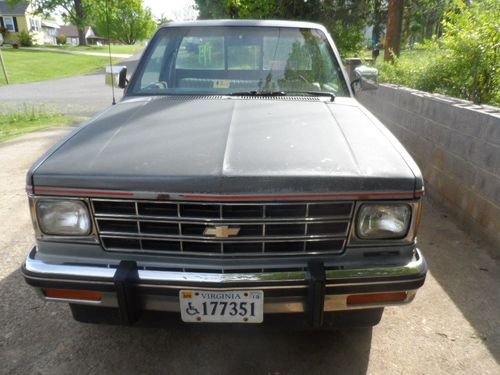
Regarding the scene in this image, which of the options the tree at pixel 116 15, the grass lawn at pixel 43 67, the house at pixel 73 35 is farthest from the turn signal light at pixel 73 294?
the house at pixel 73 35

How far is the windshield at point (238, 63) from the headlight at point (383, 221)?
142 cm

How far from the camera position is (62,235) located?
2.02 meters

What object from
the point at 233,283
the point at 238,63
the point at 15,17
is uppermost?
the point at 15,17

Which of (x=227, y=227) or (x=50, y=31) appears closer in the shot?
(x=227, y=227)

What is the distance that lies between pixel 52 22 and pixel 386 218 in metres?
97.9

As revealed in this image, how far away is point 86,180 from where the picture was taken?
189 cm

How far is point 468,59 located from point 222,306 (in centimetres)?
416

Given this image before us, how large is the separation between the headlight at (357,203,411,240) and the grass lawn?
21.1 metres

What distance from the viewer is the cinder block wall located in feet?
11.6

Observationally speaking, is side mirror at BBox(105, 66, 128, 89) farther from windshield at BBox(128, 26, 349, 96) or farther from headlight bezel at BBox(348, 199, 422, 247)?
headlight bezel at BBox(348, 199, 422, 247)

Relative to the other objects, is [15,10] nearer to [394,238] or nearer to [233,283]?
[233,283]

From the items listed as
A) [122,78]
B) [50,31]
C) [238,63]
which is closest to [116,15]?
[122,78]

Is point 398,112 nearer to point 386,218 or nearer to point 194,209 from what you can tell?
point 386,218

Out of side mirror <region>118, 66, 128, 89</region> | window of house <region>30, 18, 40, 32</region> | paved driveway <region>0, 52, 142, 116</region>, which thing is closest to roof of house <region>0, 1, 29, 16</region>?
window of house <region>30, 18, 40, 32</region>
